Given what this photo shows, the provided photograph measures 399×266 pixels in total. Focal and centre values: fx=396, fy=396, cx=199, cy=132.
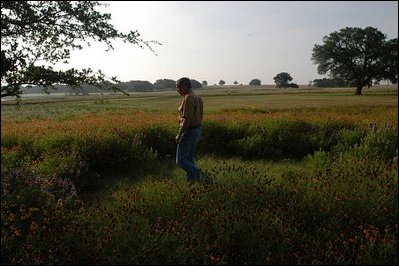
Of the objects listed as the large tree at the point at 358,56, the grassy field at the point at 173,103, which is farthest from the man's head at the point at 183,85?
the large tree at the point at 358,56

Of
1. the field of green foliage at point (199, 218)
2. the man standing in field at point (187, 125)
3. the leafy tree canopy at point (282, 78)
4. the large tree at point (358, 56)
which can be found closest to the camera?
the field of green foliage at point (199, 218)

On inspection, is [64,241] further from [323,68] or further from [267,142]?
[323,68]

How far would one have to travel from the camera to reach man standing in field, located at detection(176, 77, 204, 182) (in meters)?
7.29

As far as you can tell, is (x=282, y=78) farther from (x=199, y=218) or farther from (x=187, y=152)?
(x=199, y=218)

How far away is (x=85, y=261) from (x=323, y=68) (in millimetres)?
60460

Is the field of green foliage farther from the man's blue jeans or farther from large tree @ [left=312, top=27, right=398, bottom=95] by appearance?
large tree @ [left=312, top=27, right=398, bottom=95]

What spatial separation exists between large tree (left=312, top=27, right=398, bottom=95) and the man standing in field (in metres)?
54.8

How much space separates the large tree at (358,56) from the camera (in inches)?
2270

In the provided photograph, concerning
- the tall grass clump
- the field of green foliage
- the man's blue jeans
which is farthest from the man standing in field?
the tall grass clump

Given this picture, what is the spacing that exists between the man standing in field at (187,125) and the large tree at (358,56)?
180 feet

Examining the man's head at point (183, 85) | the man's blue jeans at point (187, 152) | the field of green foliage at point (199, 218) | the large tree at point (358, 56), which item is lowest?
the field of green foliage at point (199, 218)

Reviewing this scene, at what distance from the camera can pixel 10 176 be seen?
5.39 meters

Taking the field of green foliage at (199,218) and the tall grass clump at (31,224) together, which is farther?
the field of green foliage at (199,218)

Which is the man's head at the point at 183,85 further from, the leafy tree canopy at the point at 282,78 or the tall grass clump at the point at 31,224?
the leafy tree canopy at the point at 282,78
